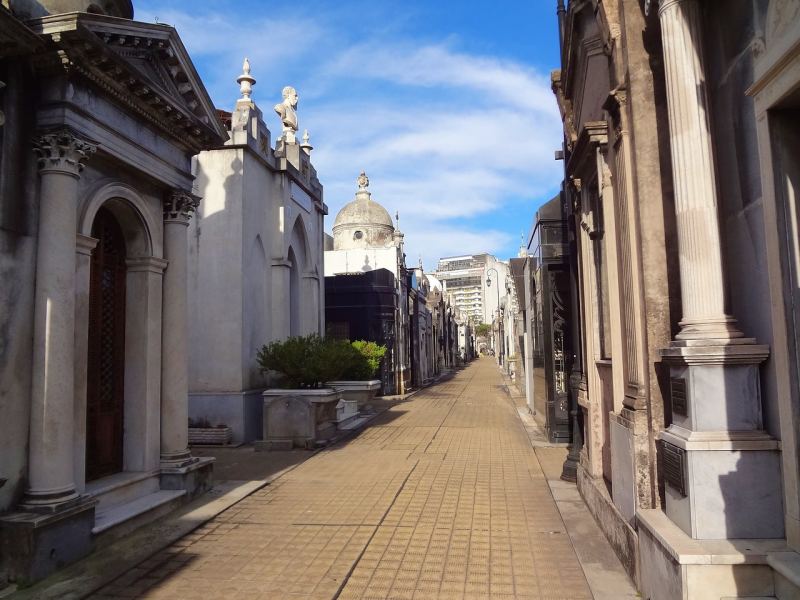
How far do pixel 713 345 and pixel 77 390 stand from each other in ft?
20.0

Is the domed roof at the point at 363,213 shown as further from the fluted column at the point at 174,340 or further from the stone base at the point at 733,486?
the stone base at the point at 733,486

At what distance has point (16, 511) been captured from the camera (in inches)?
210

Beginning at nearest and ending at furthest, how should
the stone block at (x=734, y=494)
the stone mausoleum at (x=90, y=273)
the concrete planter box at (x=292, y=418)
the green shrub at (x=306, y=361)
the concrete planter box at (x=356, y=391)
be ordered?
the stone block at (x=734, y=494), the stone mausoleum at (x=90, y=273), the concrete planter box at (x=292, y=418), the green shrub at (x=306, y=361), the concrete planter box at (x=356, y=391)

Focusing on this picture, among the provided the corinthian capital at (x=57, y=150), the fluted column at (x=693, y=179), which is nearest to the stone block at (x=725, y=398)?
the fluted column at (x=693, y=179)

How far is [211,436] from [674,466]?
33.9 feet

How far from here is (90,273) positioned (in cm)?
712

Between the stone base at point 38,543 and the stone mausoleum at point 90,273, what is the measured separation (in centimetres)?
1

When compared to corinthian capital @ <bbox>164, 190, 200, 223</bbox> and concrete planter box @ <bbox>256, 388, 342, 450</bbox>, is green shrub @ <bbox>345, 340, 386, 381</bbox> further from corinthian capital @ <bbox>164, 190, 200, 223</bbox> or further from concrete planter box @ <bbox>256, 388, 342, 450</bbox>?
corinthian capital @ <bbox>164, 190, 200, 223</bbox>

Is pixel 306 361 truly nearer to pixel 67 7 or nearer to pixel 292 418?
pixel 292 418

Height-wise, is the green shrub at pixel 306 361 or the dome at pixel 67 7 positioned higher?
the dome at pixel 67 7

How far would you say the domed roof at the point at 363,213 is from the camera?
35.5 m

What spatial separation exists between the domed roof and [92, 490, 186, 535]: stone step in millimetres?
28901

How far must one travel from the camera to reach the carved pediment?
19.0 feet

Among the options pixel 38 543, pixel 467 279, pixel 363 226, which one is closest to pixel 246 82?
pixel 38 543
